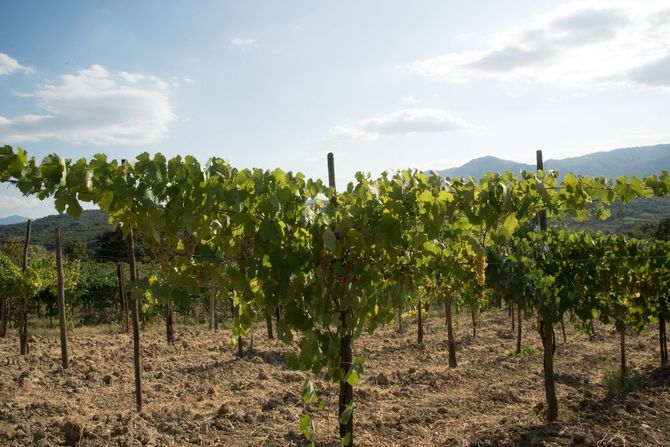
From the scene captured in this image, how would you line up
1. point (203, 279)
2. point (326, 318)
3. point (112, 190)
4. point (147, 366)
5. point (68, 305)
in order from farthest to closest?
point (68, 305) < point (147, 366) < point (203, 279) < point (326, 318) < point (112, 190)

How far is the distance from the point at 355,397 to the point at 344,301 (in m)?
5.61

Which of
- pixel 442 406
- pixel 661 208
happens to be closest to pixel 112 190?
pixel 442 406

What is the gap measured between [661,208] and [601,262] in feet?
223

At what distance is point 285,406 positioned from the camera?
723cm

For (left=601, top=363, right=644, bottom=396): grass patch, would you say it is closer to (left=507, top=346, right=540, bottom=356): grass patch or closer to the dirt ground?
the dirt ground

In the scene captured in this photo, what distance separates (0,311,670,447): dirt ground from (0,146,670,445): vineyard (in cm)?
5

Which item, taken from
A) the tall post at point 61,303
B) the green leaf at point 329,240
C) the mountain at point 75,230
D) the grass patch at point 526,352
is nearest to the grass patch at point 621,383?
the grass patch at point 526,352

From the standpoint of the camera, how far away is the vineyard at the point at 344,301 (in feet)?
7.49

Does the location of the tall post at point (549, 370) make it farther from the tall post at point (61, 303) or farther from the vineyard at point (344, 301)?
the tall post at point (61, 303)

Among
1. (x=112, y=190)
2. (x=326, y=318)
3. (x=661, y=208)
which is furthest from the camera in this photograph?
(x=661, y=208)

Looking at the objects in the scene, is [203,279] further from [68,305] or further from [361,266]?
[68,305]

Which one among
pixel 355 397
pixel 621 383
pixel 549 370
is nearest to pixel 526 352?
pixel 621 383

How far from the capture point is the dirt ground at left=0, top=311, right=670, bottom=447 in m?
5.69

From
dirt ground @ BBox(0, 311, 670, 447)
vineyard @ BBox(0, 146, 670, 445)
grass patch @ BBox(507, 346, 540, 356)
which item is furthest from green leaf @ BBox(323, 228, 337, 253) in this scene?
grass patch @ BBox(507, 346, 540, 356)
